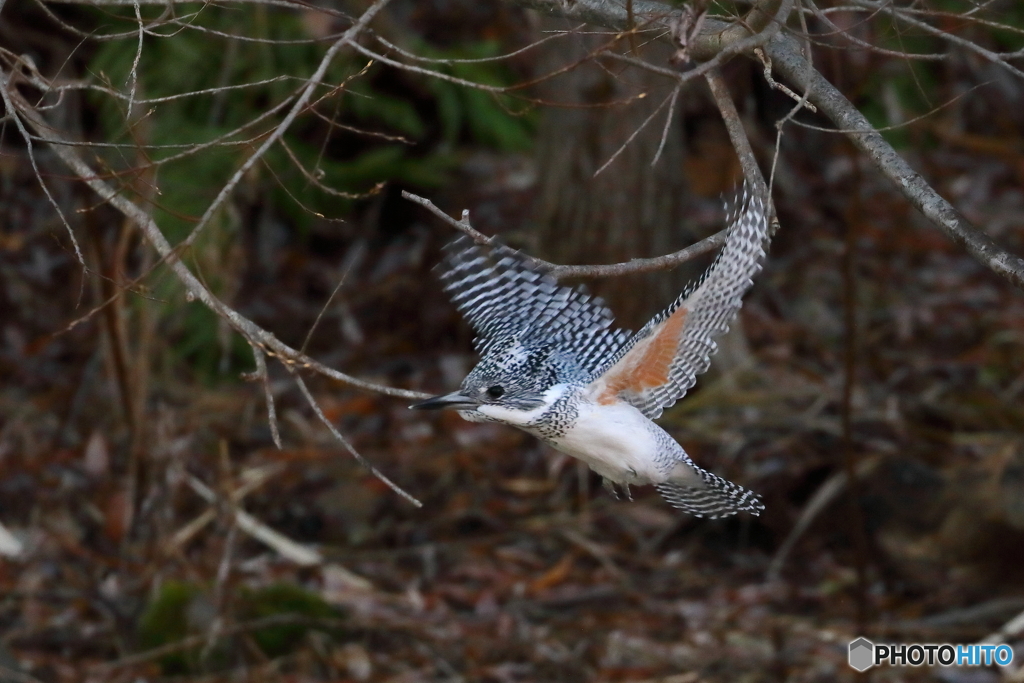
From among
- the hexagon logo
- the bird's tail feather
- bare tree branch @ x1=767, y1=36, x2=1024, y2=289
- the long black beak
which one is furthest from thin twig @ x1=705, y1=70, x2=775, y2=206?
the hexagon logo

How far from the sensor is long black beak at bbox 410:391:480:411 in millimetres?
2574

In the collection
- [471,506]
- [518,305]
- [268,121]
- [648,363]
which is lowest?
[471,506]

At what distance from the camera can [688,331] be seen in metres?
2.64

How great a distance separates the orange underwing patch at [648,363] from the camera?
2563 mm

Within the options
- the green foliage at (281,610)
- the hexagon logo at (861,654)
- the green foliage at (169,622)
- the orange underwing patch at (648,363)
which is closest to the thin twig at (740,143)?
the orange underwing patch at (648,363)

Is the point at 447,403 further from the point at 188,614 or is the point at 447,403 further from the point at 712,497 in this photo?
the point at 188,614

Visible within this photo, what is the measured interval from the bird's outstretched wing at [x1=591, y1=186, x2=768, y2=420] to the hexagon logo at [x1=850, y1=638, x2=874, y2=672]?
2.50m

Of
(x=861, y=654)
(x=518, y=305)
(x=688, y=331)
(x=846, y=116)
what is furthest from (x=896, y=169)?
(x=861, y=654)

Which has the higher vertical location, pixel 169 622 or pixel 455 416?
pixel 455 416

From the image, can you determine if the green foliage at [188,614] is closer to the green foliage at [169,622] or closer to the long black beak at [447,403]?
the green foliage at [169,622]

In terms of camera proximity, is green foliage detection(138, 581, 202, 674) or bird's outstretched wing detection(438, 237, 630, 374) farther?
green foliage detection(138, 581, 202, 674)

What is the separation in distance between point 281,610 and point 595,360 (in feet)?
8.40

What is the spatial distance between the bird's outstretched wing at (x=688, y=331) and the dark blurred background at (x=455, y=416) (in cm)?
195

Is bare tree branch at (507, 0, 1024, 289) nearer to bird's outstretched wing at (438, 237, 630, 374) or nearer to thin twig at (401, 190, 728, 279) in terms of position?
thin twig at (401, 190, 728, 279)
